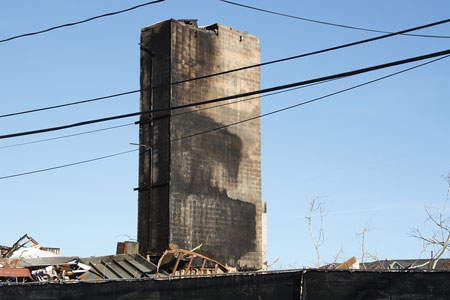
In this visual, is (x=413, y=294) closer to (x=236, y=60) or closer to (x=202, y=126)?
(x=202, y=126)

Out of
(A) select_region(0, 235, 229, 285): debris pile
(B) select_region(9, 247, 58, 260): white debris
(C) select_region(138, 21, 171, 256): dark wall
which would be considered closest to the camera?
(A) select_region(0, 235, 229, 285): debris pile

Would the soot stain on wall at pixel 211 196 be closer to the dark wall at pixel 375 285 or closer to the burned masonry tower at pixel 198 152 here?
the burned masonry tower at pixel 198 152

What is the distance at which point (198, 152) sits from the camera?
Result: 30.3 metres

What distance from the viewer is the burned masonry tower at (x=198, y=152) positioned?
29453 millimetres

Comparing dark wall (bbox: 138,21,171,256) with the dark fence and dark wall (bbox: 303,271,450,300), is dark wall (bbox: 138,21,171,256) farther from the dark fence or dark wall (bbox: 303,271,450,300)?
dark wall (bbox: 303,271,450,300)

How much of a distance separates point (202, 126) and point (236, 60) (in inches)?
171

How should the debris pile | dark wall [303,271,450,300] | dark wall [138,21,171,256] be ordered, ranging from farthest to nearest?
dark wall [138,21,171,256], the debris pile, dark wall [303,271,450,300]

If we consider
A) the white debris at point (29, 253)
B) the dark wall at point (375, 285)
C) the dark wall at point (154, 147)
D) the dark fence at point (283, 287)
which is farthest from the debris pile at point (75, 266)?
the dark wall at point (375, 285)

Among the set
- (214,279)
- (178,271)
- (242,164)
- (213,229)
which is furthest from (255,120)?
(214,279)

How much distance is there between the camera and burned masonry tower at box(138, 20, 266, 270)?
29.5 meters

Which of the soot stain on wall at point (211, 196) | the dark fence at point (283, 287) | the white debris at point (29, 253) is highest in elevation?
the soot stain on wall at point (211, 196)

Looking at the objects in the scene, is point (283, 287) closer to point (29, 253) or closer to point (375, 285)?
point (375, 285)

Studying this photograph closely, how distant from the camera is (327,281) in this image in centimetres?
842

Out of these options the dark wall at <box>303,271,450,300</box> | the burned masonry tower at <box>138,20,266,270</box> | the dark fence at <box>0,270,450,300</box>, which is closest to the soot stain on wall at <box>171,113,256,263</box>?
the burned masonry tower at <box>138,20,266,270</box>
